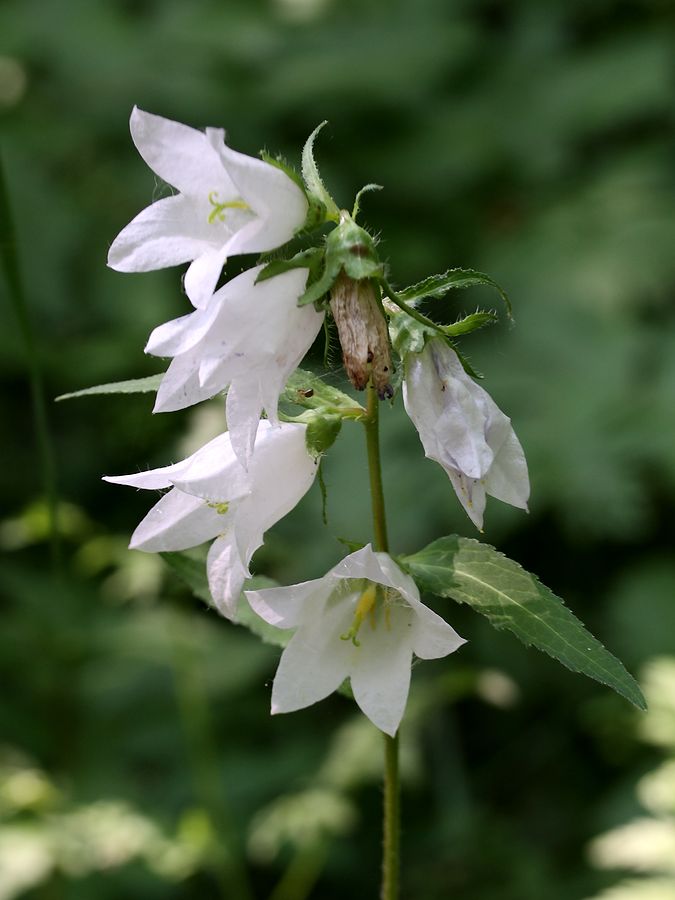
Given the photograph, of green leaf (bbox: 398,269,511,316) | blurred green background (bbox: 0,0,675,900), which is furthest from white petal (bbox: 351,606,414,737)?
blurred green background (bbox: 0,0,675,900)

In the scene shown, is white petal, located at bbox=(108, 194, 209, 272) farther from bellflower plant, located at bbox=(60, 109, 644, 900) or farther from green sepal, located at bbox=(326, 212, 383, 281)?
green sepal, located at bbox=(326, 212, 383, 281)

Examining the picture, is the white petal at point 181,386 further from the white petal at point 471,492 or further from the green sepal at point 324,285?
the white petal at point 471,492

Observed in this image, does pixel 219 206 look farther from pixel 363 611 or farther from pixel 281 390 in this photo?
pixel 363 611

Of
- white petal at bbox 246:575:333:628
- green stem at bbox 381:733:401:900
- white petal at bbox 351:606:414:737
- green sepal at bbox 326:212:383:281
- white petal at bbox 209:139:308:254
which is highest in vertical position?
white petal at bbox 209:139:308:254

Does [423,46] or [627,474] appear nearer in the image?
[627,474]

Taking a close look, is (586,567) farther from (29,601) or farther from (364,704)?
(364,704)

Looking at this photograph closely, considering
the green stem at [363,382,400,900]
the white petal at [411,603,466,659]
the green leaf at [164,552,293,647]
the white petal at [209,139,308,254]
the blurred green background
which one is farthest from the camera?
the blurred green background

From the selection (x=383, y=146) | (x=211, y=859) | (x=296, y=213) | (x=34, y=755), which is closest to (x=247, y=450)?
(x=296, y=213)
